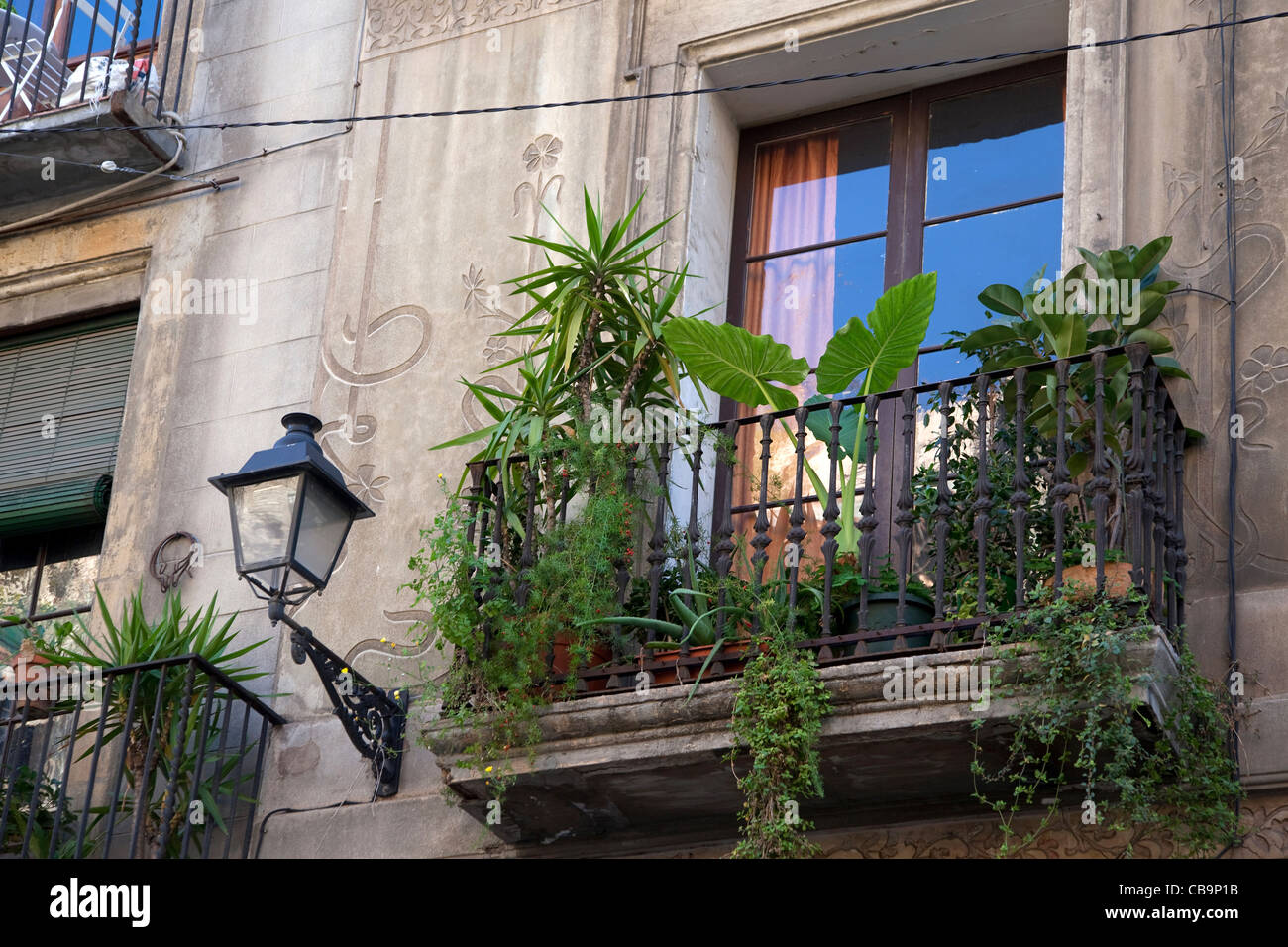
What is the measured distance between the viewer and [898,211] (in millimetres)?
7535

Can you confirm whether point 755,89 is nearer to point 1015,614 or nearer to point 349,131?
point 349,131

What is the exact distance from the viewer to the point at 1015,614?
5.45 m

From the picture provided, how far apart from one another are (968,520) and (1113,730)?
3.57 feet

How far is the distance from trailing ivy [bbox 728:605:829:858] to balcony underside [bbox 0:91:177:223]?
3.92m

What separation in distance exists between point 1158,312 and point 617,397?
174 cm

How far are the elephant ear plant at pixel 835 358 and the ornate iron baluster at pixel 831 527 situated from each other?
0.07 m

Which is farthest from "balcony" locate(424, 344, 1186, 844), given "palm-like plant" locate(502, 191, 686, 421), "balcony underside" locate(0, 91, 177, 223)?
"balcony underside" locate(0, 91, 177, 223)

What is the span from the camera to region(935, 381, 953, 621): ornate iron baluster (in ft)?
18.8

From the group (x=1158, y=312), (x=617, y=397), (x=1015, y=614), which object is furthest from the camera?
(x=617, y=397)

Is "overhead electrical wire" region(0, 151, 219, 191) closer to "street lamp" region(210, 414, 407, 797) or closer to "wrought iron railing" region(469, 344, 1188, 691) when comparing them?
"street lamp" region(210, 414, 407, 797)

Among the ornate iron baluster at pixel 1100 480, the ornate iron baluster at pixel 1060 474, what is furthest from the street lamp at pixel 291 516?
the ornate iron baluster at pixel 1100 480

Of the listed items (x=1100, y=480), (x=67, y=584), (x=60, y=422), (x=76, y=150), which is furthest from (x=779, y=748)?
(x=76, y=150)

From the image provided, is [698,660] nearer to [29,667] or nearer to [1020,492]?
[1020,492]

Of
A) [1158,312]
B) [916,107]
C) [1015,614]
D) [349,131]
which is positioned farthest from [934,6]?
[1015,614]
